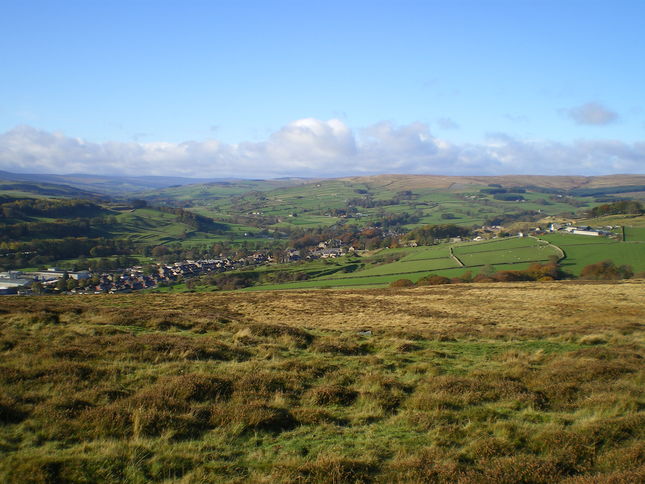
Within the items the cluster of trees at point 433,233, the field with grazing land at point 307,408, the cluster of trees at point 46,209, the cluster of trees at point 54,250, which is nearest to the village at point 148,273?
the cluster of trees at point 433,233

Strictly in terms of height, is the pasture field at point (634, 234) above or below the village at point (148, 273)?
above

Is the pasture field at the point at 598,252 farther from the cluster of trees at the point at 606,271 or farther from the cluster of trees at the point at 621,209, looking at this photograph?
the cluster of trees at the point at 621,209

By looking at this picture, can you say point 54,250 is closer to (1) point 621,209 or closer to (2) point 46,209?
(2) point 46,209

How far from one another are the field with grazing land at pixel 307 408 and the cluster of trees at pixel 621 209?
106685 mm

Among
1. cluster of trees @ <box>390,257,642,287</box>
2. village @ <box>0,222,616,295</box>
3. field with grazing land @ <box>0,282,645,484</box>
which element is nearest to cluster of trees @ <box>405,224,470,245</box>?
village @ <box>0,222,616,295</box>

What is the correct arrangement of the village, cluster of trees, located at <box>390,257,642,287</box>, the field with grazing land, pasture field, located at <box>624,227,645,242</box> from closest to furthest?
the field with grazing land
cluster of trees, located at <box>390,257,642,287</box>
the village
pasture field, located at <box>624,227,645,242</box>

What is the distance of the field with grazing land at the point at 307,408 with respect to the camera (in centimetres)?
550

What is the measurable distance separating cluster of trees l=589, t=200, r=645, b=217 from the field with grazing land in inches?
4200

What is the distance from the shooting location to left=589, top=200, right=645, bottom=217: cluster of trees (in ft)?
320

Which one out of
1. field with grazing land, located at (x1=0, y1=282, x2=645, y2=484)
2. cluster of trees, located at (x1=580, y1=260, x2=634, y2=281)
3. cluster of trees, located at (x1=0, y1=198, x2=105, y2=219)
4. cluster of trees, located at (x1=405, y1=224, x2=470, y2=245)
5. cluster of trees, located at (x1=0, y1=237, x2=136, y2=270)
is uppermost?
cluster of trees, located at (x1=0, y1=198, x2=105, y2=219)

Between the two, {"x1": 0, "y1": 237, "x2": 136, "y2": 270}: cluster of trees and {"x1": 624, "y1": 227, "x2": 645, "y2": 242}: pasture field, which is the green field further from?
{"x1": 0, "y1": 237, "x2": 136, "y2": 270}: cluster of trees

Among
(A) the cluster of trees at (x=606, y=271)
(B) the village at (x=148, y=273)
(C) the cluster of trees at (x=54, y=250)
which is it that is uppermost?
(A) the cluster of trees at (x=606, y=271)

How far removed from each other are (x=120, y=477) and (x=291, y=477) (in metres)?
2.24

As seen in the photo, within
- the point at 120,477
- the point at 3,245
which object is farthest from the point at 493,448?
the point at 3,245
